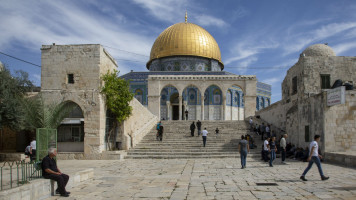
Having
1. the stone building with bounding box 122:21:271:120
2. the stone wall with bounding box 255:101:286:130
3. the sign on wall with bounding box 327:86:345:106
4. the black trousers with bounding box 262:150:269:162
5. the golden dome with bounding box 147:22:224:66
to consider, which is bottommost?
the black trousers with bounding box 262:150:269:162

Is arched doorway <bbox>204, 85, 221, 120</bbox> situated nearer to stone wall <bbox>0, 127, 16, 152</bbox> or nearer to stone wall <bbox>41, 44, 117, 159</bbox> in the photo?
stone wall <bbox>41, 44, 117, 159</bbox>

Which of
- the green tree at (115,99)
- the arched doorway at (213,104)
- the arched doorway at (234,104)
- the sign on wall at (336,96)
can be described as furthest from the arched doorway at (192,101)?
the sign on wall at (336,96)

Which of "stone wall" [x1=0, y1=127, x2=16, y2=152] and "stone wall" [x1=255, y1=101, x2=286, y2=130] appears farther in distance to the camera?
"stone wall" [x1=255, y1=101, x2=286, y2=130]

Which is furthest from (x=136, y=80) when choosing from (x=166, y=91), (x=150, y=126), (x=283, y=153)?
(x=283, y=153)

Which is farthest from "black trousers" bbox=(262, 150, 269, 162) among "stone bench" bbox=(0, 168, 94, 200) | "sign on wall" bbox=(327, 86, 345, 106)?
"stone bench" bbox=(0, 168, 94, 200)

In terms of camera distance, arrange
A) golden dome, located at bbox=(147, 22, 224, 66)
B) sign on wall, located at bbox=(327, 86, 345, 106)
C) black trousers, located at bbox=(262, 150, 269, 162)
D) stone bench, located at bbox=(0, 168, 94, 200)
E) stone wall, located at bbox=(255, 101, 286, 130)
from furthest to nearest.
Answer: golden dome, located at bbox=(147, 22, 224, 66), stone wall, located at bbox=(255, 101, 286, 130), black trousers, located at bbox=(262, 150, 269, 162), sign on wall, located at bbox=(327, 86, 345, 106), stone bench, located at bbox=(0, 168, 94, 200)

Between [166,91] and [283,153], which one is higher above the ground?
[166,91]

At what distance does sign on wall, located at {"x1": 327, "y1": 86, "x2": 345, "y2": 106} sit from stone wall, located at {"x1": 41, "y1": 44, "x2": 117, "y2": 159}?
902 cm

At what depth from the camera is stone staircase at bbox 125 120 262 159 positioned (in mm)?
12902

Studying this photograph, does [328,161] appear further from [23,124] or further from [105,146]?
[23,124]

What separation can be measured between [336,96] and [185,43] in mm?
24578

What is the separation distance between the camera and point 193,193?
569 cm

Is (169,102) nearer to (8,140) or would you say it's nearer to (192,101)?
(192,101)

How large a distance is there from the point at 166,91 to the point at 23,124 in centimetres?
1929
